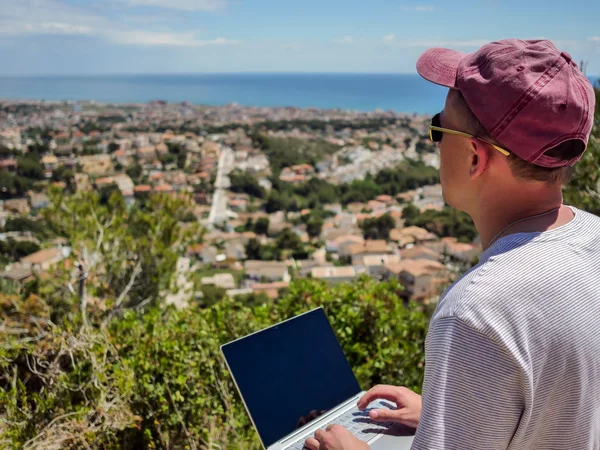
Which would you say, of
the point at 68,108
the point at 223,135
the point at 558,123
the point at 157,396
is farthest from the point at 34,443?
the point at 68,108

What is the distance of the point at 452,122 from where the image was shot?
0.95 m

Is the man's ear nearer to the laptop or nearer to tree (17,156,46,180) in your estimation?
the laptop

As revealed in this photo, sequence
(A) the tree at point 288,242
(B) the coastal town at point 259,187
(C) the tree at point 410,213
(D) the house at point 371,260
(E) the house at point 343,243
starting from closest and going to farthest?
(B) the coastal town at point 259,187 < (D) the house at point 371,260 < (E) the house at point 343,243 < (A) the tree at point 288,242 < (C) the tree at point 410,213

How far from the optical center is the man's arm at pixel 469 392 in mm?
727

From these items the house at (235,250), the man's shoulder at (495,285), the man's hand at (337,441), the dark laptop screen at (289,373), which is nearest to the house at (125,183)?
the house at (235,250)

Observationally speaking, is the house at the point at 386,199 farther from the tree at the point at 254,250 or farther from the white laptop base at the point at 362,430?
the white laptop base at the point at 362,430

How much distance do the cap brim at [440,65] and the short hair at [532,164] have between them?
0.05 m

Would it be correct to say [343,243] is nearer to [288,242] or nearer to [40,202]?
[288,242]

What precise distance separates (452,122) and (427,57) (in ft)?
0.49

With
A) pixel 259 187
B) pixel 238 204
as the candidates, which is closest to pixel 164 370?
pixel 238 204

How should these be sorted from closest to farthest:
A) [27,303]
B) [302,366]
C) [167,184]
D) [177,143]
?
1. [302,366]
2. [27,303]
3. [167,184]
4. [177,143]

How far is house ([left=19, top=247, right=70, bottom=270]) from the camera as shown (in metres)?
4.82

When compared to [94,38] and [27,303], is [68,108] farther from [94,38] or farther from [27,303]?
[27,303]

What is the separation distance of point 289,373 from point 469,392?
0.70 metres
